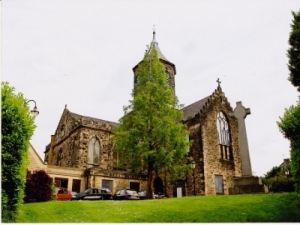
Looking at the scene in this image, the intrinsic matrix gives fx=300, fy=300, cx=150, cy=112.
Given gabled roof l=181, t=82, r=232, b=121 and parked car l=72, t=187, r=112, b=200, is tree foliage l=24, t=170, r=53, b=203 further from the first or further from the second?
gabled roof l=181, t=82, r=232, b=121

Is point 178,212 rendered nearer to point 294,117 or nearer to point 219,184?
point 294,117

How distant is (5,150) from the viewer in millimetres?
11430

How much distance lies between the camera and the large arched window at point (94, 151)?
3797cm

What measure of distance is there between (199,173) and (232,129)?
8.11 m

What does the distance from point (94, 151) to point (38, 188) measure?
17.3m

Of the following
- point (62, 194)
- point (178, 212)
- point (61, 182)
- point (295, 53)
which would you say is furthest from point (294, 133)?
point (61, 182)

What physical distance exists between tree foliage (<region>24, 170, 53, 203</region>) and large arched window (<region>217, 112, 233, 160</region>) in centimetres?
1965

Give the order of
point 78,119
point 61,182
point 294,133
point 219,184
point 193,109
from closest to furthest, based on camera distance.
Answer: point 294,133 → point 61,182 → point 219,184 → point 193,109 → point 78,119

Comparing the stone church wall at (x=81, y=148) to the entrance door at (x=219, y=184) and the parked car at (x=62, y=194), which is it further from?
the entrance door at (x=219, y=184)

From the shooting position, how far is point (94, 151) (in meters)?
38.7

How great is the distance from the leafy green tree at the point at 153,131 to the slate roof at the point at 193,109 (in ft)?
28.3

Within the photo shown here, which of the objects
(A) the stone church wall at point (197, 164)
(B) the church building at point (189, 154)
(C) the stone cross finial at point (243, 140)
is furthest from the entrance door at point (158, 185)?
(C) the stone cross finial at point (243, 140)

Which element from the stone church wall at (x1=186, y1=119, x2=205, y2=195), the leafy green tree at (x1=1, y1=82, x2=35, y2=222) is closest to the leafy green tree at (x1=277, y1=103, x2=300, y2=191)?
the leafy green tree at (x1=1, y1=82, x2=35, y2=222)

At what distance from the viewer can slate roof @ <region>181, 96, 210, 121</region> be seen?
35.9m
